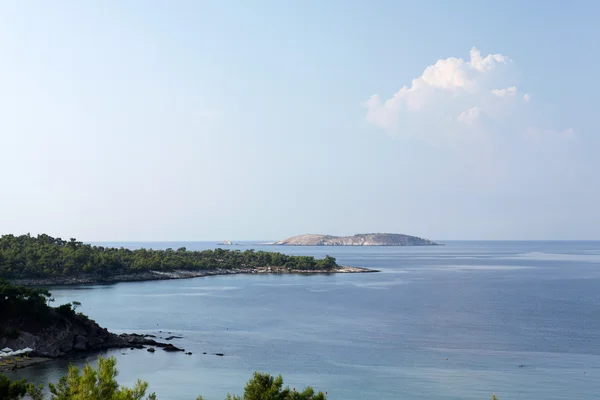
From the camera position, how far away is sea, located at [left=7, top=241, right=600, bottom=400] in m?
42.9

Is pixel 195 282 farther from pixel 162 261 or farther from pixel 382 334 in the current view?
pixel 382 334

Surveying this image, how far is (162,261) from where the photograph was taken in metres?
151

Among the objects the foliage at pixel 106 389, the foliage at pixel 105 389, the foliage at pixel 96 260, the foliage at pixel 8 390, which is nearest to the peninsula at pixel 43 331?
the foliage at pixel 8 390

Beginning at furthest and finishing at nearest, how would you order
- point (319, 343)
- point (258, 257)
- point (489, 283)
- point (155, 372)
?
point (258, 257) < point (489, 283) < point (319, 343) < point (155, 372)

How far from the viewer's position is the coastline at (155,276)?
378ft

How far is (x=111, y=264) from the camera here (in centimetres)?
13350

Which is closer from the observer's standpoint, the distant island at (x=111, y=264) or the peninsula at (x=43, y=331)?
the peninsula at (x=43, y=331)

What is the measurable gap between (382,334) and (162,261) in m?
98.7

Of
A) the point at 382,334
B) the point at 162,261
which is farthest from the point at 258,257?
the point at 382,334

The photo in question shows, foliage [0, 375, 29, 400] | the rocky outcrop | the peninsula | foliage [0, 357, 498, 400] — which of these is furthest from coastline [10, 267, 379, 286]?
foliage [0, 357, 498, 400]

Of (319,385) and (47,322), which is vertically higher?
(47,322)

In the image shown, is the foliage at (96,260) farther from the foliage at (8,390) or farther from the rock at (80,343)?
the foliage at (8,390)

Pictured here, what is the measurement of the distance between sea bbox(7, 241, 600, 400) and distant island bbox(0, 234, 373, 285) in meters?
11.3

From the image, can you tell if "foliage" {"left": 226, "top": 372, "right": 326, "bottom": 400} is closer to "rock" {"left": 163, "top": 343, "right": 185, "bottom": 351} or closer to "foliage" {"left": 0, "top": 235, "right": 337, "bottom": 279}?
"rock" {"left": 163, "top": 343, "right": 185, "bottom": 351}
